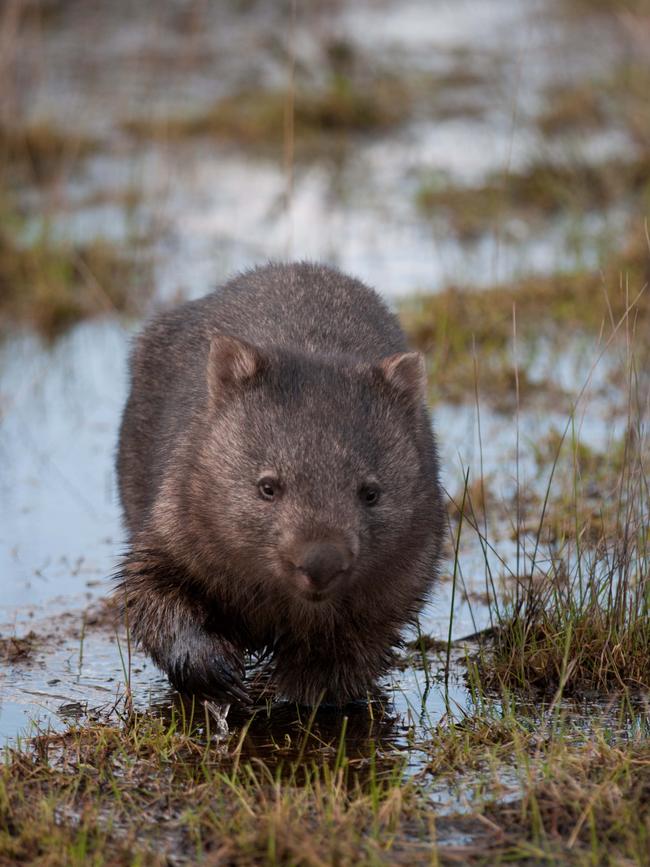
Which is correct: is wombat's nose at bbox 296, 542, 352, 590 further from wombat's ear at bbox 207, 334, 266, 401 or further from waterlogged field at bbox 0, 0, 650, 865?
wombat's ear at bbox 207, 334, 266, 401

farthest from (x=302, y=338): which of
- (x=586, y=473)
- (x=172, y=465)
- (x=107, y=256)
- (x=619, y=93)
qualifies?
(x=619, y=93)

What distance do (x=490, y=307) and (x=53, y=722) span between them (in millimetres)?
5207

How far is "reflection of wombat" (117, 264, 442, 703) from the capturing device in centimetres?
471

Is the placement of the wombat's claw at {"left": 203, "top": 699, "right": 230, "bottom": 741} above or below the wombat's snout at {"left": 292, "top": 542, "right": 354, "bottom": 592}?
below

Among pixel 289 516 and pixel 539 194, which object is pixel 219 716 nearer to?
pixel 289 516

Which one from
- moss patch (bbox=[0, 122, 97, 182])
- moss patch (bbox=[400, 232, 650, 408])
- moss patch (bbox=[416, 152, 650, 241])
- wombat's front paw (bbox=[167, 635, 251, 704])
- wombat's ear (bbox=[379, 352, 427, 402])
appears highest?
moss patch (bbox=[0, 122, 97, 182])

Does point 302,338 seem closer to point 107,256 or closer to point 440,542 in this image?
point 440,542

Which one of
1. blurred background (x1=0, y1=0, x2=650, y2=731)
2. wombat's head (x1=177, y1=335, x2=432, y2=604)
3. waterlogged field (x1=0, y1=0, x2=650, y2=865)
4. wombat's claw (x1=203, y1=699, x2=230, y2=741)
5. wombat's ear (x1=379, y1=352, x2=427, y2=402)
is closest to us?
waterlogged field (x1=0, y1=0, x2=650, y2=865)

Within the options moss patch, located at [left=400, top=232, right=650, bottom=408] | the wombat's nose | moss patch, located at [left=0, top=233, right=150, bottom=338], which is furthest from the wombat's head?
moss patch, located at [left=0, top=233, right=150, bottom=338]

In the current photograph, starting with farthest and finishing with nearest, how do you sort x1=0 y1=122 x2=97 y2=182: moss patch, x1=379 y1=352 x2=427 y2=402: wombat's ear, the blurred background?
x1=0 y1=122 x2=97 y2=182: moss patch < the blurred background < x1=379 y1=352 x2=427 y2=402: wombat's ear

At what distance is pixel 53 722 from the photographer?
16.7 ft

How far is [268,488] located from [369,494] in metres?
0.30

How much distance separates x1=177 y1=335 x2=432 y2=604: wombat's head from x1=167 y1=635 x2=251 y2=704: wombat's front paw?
1.15 feet

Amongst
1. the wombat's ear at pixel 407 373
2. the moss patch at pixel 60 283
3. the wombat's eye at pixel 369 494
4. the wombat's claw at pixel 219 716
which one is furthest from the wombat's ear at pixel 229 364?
the moss patch at pixel 60 283
